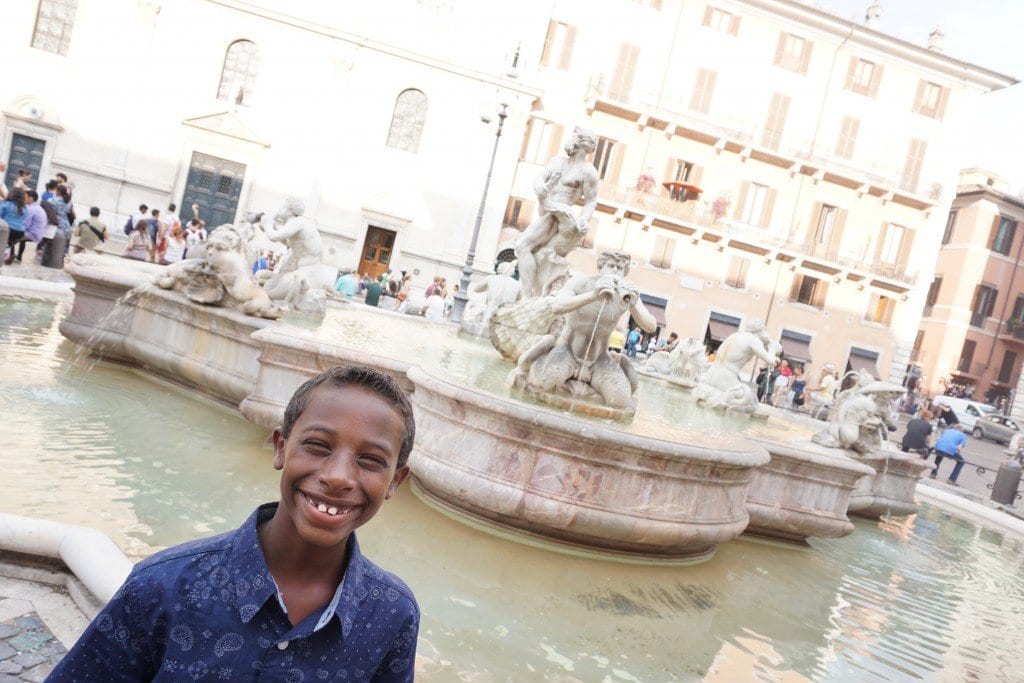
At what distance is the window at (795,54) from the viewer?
32.5m

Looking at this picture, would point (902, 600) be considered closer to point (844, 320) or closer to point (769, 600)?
point (769, 600)

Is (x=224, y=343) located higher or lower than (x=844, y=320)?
lower

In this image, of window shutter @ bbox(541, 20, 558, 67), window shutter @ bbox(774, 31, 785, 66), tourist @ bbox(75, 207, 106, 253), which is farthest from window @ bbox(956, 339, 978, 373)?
tourist @ bbox(75, 207, 106, 253)

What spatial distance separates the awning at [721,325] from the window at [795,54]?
10.6m

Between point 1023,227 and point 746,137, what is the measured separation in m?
17.7

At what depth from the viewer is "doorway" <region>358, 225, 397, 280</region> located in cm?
2727

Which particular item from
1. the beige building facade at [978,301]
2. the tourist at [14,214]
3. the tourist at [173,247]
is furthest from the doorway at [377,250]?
the beige building facade at [978,301]

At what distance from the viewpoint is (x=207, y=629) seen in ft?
4.23

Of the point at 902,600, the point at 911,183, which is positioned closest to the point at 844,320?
the point at 911,183

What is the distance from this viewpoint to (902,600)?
573 centimetres

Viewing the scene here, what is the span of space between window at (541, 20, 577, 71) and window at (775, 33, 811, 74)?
896cm

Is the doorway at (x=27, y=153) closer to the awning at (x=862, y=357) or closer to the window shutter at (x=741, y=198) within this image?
the window shutter at (x=741, y=198)

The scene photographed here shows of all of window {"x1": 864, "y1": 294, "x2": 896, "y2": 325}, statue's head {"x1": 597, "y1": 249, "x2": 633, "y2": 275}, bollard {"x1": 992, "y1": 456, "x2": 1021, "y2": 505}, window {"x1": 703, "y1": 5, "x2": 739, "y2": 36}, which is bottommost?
bollard {"x1": 992, "y1": 456, "x2": 1021, "y2": 505}

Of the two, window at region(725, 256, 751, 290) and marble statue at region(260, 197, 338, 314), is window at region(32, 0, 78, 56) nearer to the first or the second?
marble statue at region(260, 197, 338, 314)
